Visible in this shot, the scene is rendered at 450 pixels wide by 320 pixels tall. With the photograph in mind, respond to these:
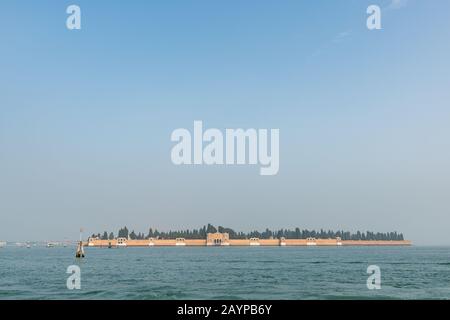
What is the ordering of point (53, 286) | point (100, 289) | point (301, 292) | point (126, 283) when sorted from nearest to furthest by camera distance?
point (301, 292), point (100, 289), point (53, 286), point (126, 283)

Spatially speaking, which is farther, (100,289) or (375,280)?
(375,280)

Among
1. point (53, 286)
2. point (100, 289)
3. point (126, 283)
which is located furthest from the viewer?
point (126, 283)

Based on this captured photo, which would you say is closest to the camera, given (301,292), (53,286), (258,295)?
(258,295)

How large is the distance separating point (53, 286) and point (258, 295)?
71.5 ft

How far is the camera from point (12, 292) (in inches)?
1629

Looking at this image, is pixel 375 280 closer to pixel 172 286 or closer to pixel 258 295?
pixel 258 295
